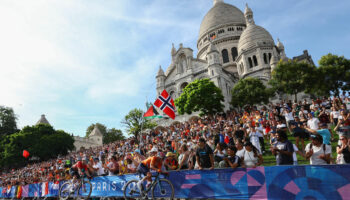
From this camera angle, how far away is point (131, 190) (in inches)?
297

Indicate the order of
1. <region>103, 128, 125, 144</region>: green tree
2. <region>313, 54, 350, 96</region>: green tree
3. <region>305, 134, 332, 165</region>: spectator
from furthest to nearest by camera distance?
<region>103, 128, 125, 144</region>: green tree → <region>313, 54, 350, 96</region>: green tree → <region>305, 134, 332, 165</region>: spectator

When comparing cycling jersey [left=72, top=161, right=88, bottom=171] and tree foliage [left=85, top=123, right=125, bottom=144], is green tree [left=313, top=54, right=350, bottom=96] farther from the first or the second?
tree foliage [left=85, top=123, right=125, bottom=144]

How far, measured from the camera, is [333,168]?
4.93 m

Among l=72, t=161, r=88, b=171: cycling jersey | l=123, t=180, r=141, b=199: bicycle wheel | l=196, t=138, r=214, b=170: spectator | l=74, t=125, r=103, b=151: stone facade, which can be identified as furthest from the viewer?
l=74, t=125, r=103, b=151: stone facade

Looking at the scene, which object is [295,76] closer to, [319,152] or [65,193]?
[319,152]

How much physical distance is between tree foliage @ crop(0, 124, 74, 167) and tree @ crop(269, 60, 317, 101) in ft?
152

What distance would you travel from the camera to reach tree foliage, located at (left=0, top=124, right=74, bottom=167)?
4478cm

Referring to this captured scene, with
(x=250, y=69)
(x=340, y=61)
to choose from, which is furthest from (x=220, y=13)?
(x=340, y=61)

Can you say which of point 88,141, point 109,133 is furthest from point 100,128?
point 88,141

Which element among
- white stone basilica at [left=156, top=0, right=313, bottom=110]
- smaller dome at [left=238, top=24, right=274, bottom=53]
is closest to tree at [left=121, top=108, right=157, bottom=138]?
white stone basilica at [left=156, top=0, right=313, bottom=110]

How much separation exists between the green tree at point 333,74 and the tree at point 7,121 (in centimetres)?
6452

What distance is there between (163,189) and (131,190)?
116 cm

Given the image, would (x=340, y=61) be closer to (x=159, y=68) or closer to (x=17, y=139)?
(x=159, y=68)

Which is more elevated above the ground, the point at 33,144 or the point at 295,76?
the point at 295,76
